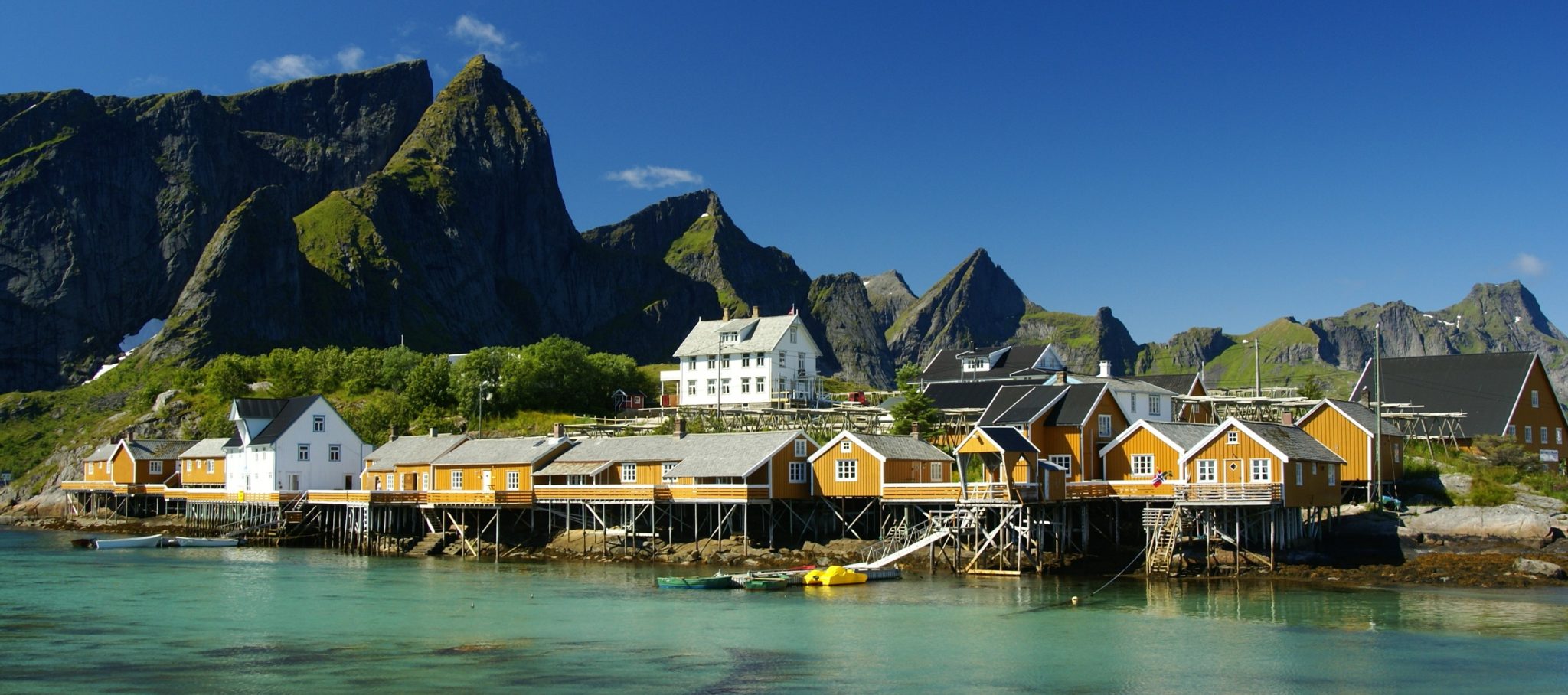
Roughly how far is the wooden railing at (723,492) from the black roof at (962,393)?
17.1m

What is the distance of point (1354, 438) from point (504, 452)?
134ft

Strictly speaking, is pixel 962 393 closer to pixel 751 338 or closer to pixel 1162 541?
pixel 1162 541

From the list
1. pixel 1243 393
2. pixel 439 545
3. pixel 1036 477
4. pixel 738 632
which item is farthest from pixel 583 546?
pixel 1243 393

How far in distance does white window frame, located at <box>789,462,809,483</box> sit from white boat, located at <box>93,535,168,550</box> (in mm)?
37462

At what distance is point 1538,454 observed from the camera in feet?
202

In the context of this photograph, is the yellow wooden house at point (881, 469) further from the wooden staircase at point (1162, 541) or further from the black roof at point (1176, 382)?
the black roof at point (1176, 382)

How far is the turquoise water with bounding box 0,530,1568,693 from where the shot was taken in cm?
2817

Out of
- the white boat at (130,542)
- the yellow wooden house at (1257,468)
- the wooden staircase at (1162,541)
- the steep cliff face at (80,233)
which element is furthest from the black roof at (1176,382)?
the steep cliff face at (80,233)

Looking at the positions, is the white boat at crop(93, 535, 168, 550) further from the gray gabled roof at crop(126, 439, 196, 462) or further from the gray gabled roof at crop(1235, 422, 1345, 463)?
the gray gabled roof at crop(1235, 422, 1345, 463)

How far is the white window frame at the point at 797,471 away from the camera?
56781 millimetres

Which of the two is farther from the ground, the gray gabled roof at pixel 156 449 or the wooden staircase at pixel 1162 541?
the gray gabled roof at pixel 156 449

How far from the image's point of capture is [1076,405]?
56.0 metres

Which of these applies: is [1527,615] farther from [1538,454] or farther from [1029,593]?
[1538,454]

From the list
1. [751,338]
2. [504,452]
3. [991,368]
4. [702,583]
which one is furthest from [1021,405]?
[751,338]
